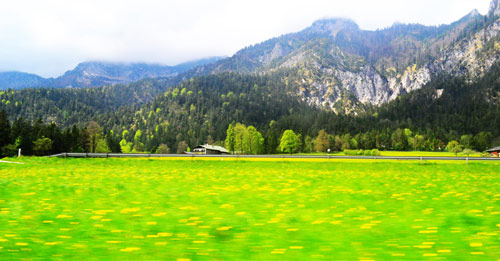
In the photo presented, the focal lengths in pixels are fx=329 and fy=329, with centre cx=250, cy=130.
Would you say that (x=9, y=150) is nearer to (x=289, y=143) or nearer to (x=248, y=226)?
(x=248, y=226)

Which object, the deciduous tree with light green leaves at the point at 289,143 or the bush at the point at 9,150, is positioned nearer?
the bush at the point at 9,150

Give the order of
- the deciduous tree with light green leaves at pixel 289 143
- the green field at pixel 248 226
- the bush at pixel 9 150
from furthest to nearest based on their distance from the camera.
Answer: the deciduous tree with light green leaves at pixel 289 143, the bush at pixel 9 150, the green field at pixel 248 226

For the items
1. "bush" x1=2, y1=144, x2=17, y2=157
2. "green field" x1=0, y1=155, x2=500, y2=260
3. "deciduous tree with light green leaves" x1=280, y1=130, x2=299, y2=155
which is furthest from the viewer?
"deciduous tree with light green leaves" x1=280, y1=130, x2=299, y2=155

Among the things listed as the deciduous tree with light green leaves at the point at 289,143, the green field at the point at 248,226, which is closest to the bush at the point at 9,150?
the green field at the point at 248,226

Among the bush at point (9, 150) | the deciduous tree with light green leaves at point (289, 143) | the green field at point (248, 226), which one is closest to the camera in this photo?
the green field at point (248, 226)

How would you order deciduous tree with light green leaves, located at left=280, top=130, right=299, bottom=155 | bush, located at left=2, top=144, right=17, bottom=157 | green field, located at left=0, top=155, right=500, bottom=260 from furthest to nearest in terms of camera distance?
deciduous tree with light green leaves, located at left=280, top=130, right=299, bottom=155 < bush, located at left=2, top=144, right=17, bottom=157 < green field, located at left=0, top=155, right=500, bottom=260

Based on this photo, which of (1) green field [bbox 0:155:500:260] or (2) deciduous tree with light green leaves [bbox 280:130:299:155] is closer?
(1) green field [bbox 0:155:500:260]

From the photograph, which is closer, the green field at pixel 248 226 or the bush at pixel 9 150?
the green field at pixel 248 226

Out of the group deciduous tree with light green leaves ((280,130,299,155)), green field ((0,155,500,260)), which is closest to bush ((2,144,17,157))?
green field ((0,155,500,260))

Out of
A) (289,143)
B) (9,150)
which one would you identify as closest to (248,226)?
(9,150)

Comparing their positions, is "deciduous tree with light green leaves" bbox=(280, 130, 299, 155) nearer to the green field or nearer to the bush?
the bush

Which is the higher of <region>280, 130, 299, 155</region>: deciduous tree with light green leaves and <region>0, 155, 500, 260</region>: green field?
<region>280, 130, 299, 155</region>: deciduous tree with light green leaves

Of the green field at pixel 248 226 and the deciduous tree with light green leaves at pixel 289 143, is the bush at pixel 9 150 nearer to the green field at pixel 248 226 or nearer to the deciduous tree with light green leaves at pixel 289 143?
the green field at pixel 248 226

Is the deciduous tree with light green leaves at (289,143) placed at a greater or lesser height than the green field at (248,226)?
greater
